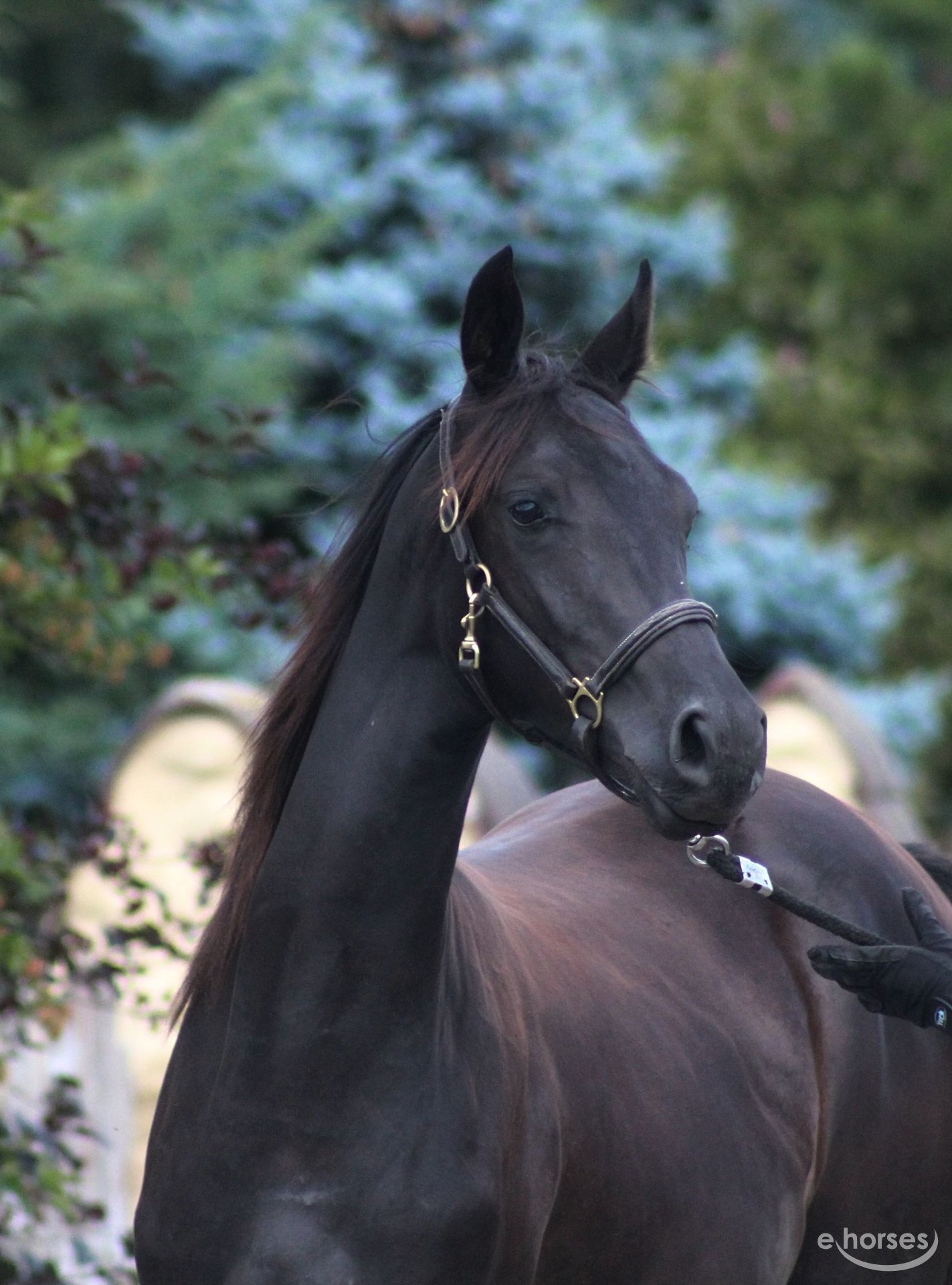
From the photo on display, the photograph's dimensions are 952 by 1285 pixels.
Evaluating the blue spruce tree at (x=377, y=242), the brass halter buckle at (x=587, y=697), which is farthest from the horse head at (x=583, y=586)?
the blue spruce tree at (x=377, y=242)

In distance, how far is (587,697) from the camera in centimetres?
235

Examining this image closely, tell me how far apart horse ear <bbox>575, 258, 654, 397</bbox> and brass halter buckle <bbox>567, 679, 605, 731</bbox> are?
535 mm

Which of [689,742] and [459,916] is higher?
[689,742]

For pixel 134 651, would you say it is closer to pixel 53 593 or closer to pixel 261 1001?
pixel 53 593

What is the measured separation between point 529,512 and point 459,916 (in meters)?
0.67

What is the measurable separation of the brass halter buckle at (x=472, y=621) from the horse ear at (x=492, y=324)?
0.30 meters

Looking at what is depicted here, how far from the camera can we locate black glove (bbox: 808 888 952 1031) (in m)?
2.95

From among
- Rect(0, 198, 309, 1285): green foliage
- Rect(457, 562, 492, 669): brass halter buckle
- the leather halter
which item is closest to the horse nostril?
the leather halter

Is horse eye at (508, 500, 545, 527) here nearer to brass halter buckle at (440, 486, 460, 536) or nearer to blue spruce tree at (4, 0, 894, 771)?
brass halter buckle at (440, 486, 460, 536)

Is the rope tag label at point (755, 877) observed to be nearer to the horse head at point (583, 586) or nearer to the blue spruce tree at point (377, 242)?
the horse head at point (583, 586)

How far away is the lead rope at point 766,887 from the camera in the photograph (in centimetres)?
287

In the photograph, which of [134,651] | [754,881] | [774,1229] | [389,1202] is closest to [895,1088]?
[774,1229]

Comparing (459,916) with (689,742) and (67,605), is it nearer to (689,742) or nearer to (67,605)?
(689,742)

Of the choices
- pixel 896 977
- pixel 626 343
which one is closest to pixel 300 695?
pixel 626 343
